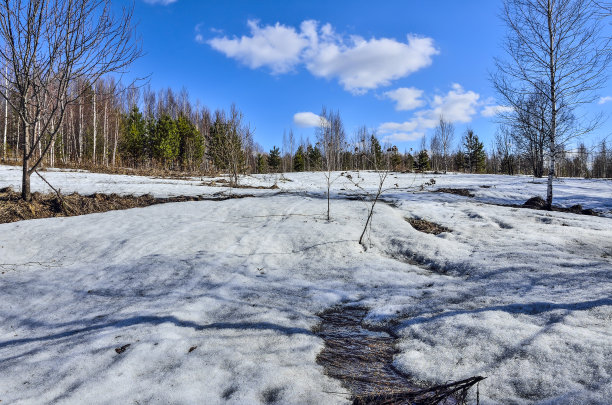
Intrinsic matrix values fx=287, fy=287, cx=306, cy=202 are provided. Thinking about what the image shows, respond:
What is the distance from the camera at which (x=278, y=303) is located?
3.04 m

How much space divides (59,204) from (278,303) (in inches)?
265

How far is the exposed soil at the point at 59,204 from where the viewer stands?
6.28m

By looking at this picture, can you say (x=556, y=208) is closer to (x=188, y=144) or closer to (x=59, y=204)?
(x=59, y=204)

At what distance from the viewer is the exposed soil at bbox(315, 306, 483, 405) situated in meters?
1.57

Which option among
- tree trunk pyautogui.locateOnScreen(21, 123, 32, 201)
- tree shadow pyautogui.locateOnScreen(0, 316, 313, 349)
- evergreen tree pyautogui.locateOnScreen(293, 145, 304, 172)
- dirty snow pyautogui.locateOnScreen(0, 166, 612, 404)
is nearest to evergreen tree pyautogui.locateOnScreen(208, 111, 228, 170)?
tree trunk pyautogui.locateOnScreen(21, 123, 32, 201)

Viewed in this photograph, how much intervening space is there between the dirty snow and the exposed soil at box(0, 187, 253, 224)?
2.51 feet

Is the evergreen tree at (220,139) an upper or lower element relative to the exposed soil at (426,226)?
upper

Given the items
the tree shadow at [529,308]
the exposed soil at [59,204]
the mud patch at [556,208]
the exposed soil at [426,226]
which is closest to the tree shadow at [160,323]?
the tree shadow at [529,308]

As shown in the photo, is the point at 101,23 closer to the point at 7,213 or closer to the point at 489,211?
the point at 7,213

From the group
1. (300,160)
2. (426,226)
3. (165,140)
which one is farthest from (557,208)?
(300,160)

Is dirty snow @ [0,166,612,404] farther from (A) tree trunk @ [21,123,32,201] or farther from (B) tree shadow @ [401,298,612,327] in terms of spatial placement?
(A) tree trunk @ [21,123,32,201]

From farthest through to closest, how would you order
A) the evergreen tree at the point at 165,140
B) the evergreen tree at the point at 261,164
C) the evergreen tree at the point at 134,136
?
the evergreen tree at the point at 261,164 → the evergreen tree at the point at 134,136 → the evergreen tree at the point at 165,140

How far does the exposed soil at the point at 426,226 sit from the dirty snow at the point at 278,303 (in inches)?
13.7

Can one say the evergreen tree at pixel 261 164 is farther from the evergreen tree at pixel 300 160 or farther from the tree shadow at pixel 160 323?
the tree shadow at pixel 160 323
